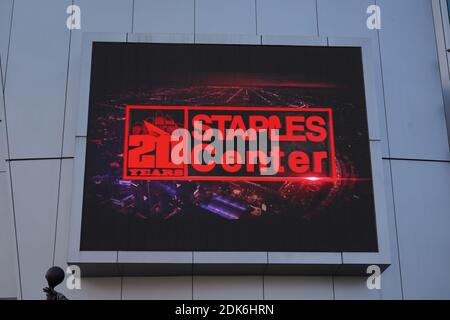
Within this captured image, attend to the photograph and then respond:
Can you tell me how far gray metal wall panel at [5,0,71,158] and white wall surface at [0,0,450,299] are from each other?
20mm

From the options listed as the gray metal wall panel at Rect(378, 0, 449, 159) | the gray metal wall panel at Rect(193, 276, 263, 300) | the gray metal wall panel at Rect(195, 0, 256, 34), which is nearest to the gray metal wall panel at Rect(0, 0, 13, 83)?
the gray metal wall panel at Rect(195, 0, 256, 34)

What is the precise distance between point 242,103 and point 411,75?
3740 mm

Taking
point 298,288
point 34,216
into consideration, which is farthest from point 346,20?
point 34,216

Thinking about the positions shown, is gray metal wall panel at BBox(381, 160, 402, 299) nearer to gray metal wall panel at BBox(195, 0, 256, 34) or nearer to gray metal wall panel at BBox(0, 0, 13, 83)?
gray metal wall panel at BBox(195, 0, 256, 34)

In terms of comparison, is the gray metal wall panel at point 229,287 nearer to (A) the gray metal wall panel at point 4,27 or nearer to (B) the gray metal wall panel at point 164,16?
(B) the gray metal wall panel at point 164,16

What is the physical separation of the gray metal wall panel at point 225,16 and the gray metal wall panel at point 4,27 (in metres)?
3.83

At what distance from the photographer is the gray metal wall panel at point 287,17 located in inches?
580

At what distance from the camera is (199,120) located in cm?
1333

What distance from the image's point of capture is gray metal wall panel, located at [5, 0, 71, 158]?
13891 mm

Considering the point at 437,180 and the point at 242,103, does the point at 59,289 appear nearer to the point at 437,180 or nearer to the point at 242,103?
the point at 242,103

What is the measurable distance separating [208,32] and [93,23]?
7.74 ft

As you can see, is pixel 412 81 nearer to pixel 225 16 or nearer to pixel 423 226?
pixel 423 226

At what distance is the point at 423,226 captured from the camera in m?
13.6
